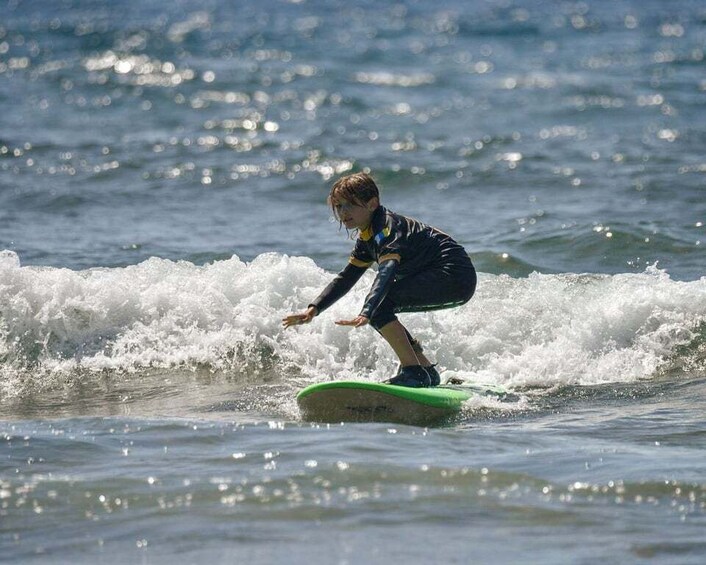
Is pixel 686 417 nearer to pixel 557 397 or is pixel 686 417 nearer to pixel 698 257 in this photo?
pixel 557 397

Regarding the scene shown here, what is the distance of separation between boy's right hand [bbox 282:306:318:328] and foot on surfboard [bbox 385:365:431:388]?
695mm

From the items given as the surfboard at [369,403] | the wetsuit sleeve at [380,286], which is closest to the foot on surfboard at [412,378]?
the surfboard at [369,403]

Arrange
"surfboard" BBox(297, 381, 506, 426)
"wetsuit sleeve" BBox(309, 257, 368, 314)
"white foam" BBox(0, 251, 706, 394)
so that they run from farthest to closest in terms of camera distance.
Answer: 1. "white foam" BBox(0, 251, 706, 394)
2. "wetsuit sleeve" BBox(309, 257, 368, 314)
3. "surfboard" BBox(297, 381, 506, 426)

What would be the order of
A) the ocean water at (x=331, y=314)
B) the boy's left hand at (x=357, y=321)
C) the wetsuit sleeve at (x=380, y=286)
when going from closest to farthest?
1. the ocean water at (x=331, y=314)
2. the boy's left hand at (x=357, y=321)
3. the wetsuit sleeve at (x=380, y=286)

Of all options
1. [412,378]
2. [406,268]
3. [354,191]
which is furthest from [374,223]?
[412,378]

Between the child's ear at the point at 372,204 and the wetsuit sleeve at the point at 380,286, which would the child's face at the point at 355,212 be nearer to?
the child's ear at the point at 372,204

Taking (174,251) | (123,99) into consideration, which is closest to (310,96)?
(123,99)

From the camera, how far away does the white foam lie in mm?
9289

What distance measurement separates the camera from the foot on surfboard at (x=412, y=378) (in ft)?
24.6

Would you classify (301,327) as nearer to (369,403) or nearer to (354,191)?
(369,403)

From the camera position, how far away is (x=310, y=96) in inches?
858

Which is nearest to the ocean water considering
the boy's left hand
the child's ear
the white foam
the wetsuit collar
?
the white foam

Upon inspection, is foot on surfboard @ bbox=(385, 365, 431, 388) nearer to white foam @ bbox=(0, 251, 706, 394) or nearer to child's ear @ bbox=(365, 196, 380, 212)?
child's ear @ bbox=(365, 196, 380, 212)

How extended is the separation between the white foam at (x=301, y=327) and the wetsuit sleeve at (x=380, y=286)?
2.01 m
